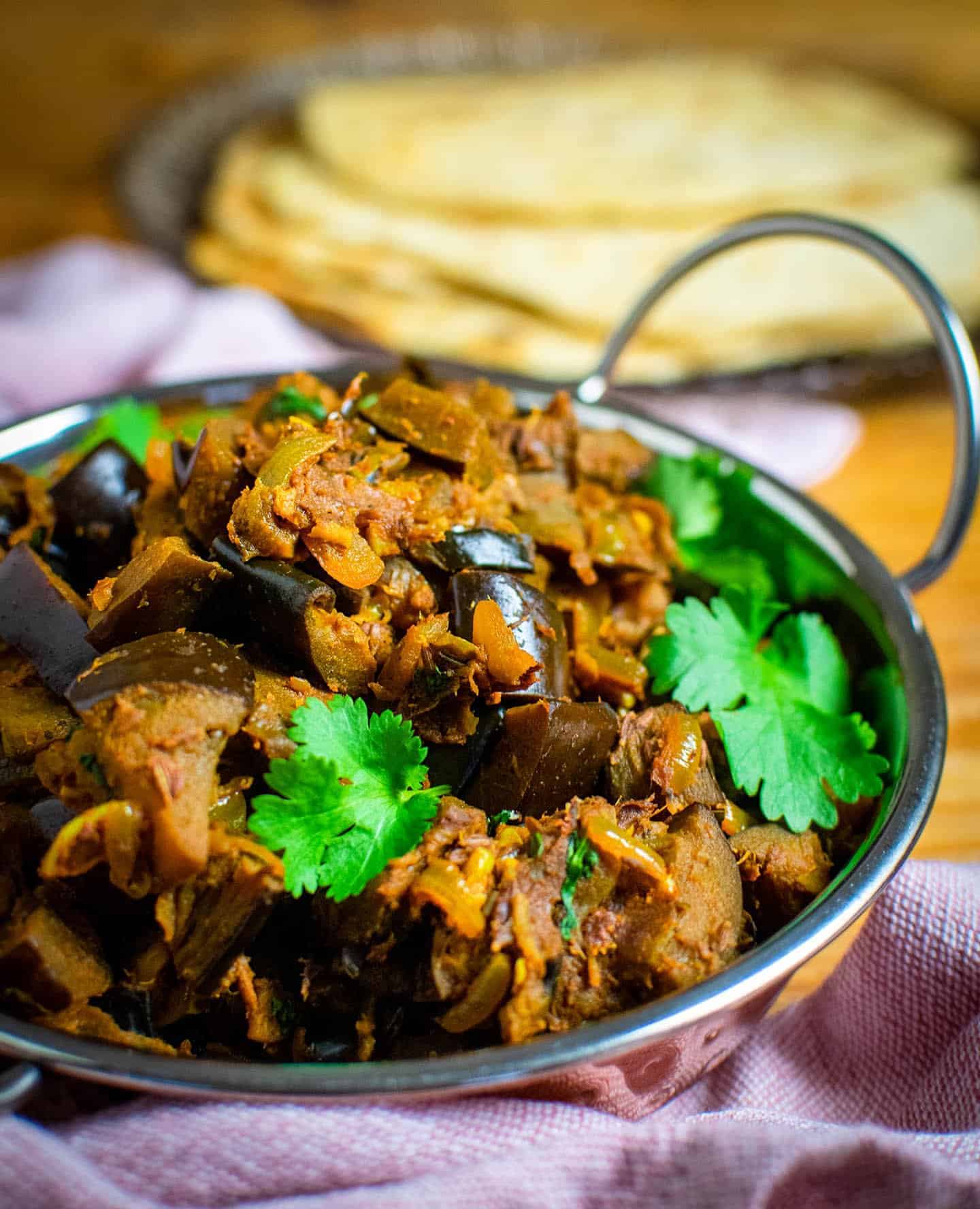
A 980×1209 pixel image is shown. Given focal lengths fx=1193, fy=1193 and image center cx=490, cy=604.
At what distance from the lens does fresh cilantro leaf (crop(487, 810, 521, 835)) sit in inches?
84.9

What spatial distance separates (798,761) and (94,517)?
158 centimetres

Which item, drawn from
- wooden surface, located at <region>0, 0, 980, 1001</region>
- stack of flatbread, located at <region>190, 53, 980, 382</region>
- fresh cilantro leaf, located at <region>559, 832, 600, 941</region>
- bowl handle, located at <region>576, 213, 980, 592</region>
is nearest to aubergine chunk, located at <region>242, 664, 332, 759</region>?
fresh cilantro leaf, located at <region>559, 832, 600, 941</region>

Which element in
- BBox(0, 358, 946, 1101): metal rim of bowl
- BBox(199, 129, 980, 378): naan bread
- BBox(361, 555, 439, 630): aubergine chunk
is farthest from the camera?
BBox(199, 129, 980, 378): naan bread

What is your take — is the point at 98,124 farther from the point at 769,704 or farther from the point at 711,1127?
the point at 711,1127

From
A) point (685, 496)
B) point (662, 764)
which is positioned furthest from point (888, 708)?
point (685, 496)

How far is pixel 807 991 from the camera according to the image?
2.68 m

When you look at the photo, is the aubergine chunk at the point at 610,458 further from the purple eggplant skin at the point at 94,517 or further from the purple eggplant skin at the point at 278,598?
the purple eggplant skin at the point at 94,517

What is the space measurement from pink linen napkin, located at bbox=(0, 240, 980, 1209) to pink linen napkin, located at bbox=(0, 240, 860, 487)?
7.45 feet

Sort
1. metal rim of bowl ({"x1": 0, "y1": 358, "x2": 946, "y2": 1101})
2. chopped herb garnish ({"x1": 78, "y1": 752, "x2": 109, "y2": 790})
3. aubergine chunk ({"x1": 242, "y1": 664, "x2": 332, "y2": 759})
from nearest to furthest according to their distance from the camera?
metal rim of bowl ({"x1": 0, "y1": 358, "x2": 946, "y2": 1101})
chopped herb garnish ({"x1": 78, "y1": 752, "x2": 109, "y2": 790})
aubergine chunk ({"x1": 242, "y1": 664, "x2": 332, "y2": 759})

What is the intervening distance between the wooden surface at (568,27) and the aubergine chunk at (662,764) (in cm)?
114

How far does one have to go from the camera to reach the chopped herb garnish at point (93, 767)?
6.36 feet

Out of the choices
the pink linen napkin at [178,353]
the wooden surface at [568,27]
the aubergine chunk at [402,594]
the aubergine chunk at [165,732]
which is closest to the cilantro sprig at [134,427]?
the pink linen napkin at [178,353]

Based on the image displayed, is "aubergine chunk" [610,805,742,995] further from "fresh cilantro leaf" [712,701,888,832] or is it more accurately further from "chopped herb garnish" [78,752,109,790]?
"chopped herb garnish" [78,752,109,790]

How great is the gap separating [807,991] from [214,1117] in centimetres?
147
